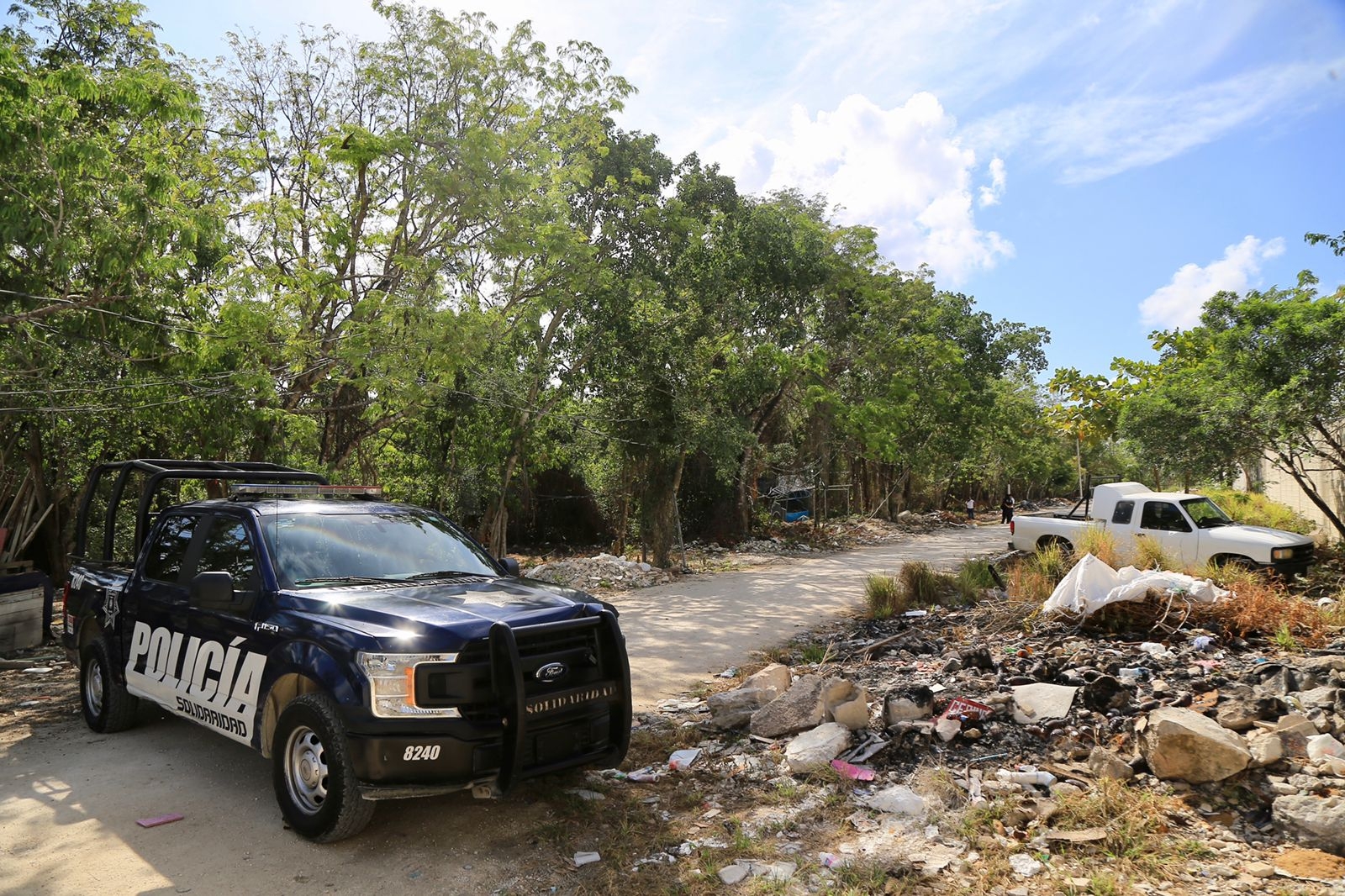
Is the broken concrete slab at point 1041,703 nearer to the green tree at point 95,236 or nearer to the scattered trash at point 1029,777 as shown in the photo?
the scattered trash at point 1029,777

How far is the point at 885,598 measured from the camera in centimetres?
1225

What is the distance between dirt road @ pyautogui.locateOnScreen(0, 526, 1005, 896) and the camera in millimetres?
4141

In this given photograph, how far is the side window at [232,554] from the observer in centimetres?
523

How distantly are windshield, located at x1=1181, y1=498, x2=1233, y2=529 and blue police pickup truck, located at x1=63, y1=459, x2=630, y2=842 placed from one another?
494 inches

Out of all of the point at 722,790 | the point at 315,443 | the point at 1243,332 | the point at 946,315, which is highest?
the point at 946,315

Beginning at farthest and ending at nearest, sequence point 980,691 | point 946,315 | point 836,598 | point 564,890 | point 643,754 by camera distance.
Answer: point 946,315 → point 836,598 → point 980,691 → point 643,754 → point 564,890

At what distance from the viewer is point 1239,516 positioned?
830 inches

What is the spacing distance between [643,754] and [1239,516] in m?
20.8

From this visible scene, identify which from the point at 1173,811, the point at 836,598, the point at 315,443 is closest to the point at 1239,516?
the point at 836,598

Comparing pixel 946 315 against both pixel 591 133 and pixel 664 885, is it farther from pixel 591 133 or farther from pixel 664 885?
pixel 664 885

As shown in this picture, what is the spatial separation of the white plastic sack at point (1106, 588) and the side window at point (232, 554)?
7.78 meters

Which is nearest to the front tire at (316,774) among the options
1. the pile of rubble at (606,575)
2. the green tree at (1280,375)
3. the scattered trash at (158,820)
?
the scattered trash at (158,820)

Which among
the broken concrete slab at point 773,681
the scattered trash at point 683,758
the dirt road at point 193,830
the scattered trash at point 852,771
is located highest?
the broken concrete slab at point 773,681

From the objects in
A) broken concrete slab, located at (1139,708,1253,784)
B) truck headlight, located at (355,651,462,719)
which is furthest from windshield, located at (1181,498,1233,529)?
truck headlight, located at (355,651,462,719)
